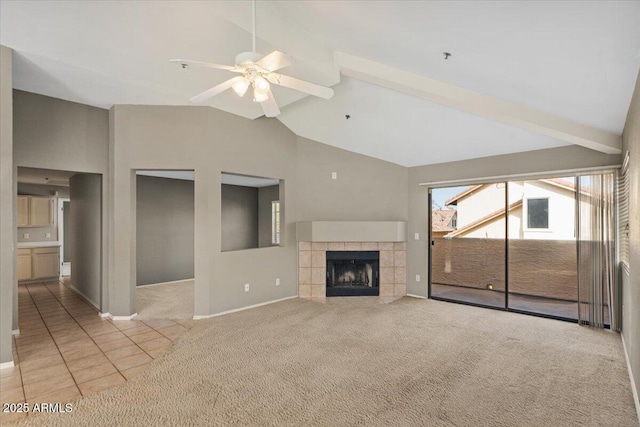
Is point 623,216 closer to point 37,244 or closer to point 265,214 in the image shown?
point 265,214

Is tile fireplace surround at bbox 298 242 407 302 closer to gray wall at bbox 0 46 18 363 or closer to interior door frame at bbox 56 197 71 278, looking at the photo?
gray wall at bbox 0 46 18 363

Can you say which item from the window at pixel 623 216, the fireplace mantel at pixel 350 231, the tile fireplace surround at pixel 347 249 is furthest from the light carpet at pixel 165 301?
the window at pixel 623 216

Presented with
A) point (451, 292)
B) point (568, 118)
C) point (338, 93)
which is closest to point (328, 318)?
point (451, 292)

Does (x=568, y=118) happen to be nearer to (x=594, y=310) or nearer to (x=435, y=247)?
(x=594, y=310)

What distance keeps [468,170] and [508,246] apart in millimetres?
1351

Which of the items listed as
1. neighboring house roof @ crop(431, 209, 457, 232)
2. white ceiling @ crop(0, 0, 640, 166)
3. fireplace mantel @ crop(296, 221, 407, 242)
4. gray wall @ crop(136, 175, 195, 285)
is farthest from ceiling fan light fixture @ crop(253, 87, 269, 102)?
gray wall @ crop(136, 175, 195, 285)

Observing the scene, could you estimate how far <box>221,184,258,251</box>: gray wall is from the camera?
8.02 metres

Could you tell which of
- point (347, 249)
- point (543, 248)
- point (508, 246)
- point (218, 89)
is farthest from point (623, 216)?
point (218, 89)

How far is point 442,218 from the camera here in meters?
5.78

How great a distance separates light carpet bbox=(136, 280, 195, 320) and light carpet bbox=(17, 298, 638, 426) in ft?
2.38

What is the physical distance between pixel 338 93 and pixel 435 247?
3519mm

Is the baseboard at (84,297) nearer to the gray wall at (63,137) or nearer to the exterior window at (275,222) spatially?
the gray wall at (63,137)

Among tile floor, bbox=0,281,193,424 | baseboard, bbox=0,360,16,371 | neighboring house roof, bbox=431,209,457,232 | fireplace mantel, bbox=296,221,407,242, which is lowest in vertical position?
tile floor, bbox=0,281,193,424

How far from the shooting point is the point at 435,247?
19.7 feet
